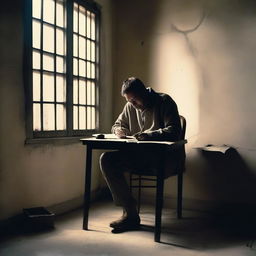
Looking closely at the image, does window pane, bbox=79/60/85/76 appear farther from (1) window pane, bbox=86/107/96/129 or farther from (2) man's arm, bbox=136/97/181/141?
(2) man's arm, bbox=136/97/181/141

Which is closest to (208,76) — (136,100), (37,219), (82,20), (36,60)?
(136,100)

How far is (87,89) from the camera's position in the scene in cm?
396

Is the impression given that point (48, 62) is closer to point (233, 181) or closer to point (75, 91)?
point (75, 91)

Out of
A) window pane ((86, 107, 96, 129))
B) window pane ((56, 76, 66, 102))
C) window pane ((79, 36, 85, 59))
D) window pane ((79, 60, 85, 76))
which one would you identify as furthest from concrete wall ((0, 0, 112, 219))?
window pane ((79, 36, 85, 59))

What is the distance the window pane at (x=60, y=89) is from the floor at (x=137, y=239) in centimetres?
114

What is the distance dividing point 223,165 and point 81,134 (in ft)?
5.02

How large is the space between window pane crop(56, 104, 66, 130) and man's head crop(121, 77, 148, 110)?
2.65ft

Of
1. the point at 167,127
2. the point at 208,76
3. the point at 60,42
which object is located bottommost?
the point at 167,127

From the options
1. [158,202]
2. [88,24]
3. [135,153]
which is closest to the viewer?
[158,202]

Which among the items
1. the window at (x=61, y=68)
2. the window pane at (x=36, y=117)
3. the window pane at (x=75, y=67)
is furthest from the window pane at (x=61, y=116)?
the window pane at (x=75, y=67)

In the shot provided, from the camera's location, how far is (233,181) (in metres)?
3.63

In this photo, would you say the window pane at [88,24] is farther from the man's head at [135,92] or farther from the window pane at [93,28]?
the man's head at [135,92]

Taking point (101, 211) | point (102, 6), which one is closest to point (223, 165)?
point (101, 211)

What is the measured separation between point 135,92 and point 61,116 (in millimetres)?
937
